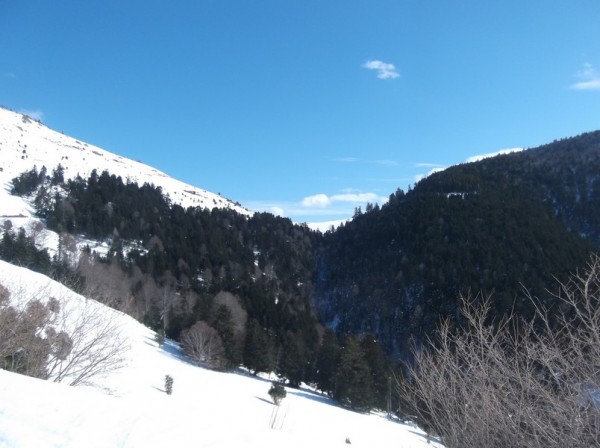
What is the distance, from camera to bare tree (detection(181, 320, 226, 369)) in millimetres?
33781

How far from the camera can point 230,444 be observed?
248 inches

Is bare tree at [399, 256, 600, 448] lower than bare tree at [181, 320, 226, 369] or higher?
higher

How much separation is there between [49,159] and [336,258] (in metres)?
77.2

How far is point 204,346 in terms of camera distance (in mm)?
34031

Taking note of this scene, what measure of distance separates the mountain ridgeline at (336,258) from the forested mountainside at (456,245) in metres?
0.26

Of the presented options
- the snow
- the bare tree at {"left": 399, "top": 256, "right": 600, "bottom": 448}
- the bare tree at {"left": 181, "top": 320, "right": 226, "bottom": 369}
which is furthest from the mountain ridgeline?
the bare tree at {"left": 399, "top": 256, "right": 600, "bottom": 448}

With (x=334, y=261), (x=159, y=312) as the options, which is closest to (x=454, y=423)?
(x=159, y=312)

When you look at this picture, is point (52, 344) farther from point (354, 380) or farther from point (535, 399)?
point (354, 380)

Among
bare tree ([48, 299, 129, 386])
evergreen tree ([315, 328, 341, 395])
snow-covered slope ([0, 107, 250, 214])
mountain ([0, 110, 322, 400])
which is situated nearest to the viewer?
bare tree ([48, 299, 129, 386])

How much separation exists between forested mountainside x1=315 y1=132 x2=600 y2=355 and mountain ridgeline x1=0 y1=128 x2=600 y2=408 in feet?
0.85

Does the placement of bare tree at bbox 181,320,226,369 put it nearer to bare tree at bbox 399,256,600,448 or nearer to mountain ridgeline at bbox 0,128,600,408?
mountain ridgeline at bbox 0,128,600,408

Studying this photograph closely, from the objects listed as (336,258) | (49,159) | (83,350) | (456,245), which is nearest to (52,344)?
(83,350)

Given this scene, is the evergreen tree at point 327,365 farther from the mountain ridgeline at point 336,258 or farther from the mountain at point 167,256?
the mountain at point 167,256

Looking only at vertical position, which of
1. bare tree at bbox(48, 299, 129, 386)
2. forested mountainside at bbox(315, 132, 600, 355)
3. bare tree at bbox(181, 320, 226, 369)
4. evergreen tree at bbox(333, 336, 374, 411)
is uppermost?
forested mountainside at bbox(315, 132, 600, 355)
